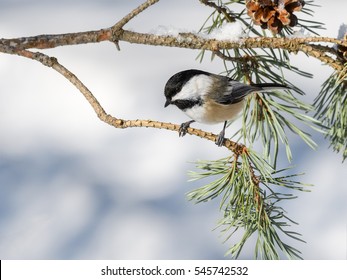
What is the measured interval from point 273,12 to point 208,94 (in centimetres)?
18

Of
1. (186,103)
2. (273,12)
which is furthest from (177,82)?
(273,12)

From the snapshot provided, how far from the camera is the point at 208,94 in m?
0.93

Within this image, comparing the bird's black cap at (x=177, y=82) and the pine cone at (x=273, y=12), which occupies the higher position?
the pine cone at (x=273, y=12)

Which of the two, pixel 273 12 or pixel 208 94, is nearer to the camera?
pixel 273 12

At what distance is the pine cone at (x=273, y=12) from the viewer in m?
0.80

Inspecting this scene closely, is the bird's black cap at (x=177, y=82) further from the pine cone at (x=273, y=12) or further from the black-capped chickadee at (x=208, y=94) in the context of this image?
the pine cone at (x=273, y=12)

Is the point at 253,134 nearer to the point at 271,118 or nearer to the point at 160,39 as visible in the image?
the point at 271,118

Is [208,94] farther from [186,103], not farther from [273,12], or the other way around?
[273,12]

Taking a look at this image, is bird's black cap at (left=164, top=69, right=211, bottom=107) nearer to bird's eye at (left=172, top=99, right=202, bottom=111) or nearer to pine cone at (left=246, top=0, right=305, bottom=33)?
bird's eye at (left=172, top=99, right=202, bottom=111)

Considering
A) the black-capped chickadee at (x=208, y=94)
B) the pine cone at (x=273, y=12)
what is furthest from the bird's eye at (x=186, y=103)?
the pine cone at (x=273, y=12)

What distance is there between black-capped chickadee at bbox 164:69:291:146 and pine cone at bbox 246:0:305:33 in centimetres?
10

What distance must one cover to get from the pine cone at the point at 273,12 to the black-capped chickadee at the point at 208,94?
99 mm

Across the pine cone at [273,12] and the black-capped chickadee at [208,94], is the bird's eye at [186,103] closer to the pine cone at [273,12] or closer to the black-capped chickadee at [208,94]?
the black-capped chickadee at [208,94]

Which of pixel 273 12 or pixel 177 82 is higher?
pixel 273 12
